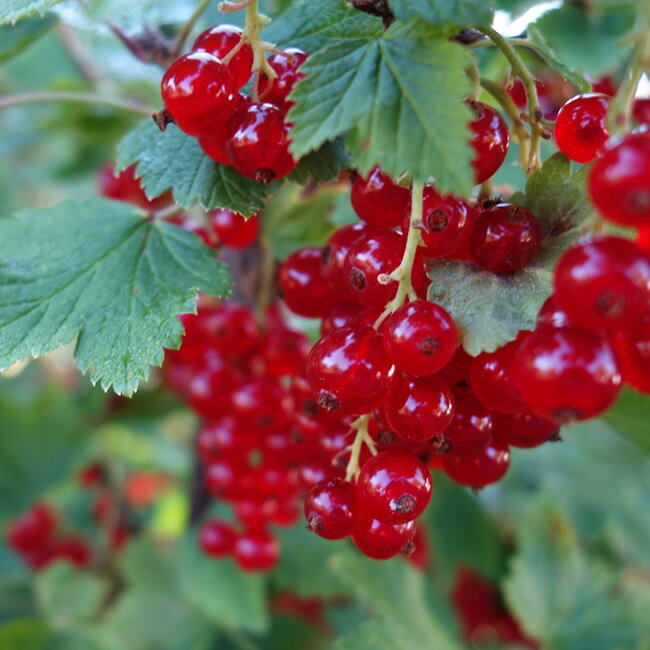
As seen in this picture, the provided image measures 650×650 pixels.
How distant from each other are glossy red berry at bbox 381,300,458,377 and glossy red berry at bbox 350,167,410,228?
126mm

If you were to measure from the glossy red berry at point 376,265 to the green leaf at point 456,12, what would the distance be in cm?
19

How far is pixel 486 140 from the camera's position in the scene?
0.60 m

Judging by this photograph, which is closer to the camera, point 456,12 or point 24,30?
point 456,12

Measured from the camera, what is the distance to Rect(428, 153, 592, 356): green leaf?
576 millimetres

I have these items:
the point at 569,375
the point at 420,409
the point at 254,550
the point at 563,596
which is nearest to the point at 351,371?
the point at 420,409

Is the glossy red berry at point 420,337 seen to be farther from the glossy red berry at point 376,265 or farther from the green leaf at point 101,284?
the green leaf at point 101,284

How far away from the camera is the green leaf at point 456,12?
563 mm

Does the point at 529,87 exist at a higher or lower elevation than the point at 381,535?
higher

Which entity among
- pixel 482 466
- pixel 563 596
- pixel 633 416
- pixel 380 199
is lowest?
pixel 563 596

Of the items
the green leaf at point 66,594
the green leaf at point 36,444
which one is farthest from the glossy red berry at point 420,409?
the green leaf at point 36,444

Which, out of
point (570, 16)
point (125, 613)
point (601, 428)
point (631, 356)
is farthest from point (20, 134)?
point (631, 356)

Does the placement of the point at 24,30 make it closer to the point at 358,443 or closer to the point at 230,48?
the point at 230,48

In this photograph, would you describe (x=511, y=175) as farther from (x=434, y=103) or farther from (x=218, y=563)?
(x=218, y=563)

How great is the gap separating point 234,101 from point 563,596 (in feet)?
3.77
